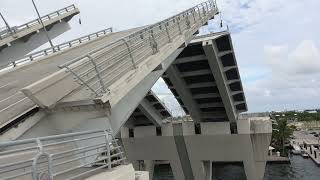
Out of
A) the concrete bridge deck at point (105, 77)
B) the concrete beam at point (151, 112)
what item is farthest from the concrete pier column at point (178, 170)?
the concrete bridge deck at point (105, 77)

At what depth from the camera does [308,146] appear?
103312 mm

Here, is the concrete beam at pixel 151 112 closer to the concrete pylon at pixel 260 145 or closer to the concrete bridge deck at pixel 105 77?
the concrete pylon at pixel 260 145

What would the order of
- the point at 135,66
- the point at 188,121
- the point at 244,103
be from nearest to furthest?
the point at 135,66
the point at 244,103
the point at 188,121

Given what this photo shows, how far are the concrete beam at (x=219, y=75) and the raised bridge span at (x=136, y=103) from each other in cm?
10

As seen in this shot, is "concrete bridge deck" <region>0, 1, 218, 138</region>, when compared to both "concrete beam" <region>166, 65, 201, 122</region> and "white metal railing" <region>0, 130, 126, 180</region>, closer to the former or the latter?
"white metal railing" <region>0, 130, 126, 180</region>

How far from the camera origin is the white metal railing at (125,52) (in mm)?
14154

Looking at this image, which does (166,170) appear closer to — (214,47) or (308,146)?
(308,146)

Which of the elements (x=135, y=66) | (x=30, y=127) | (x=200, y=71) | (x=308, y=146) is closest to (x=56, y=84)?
(x=30, y=127)

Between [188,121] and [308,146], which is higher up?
[188,121]

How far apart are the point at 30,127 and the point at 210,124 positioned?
117 ft

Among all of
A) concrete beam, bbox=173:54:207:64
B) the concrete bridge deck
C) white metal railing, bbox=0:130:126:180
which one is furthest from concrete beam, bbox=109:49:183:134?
concrete beam, bbox=173:54:207:64

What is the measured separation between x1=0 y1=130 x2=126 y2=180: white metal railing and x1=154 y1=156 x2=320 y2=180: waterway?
5889cm

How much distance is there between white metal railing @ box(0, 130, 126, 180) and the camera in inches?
259

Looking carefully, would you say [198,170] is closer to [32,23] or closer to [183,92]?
[183,92]
